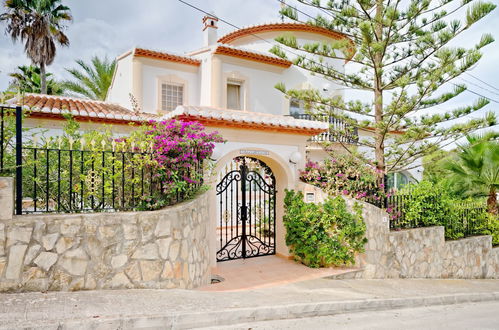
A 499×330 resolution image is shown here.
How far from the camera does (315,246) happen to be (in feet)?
26.5

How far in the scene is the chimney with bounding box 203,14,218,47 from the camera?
17.3 meters

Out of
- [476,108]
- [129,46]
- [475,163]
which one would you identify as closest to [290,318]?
[476,108]

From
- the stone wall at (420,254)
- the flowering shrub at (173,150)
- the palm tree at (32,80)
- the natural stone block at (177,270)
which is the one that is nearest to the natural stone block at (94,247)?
the flowering shrub at (173,150)

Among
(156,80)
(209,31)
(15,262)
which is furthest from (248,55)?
(15,262)

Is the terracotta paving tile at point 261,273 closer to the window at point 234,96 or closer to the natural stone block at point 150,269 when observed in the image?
the natural stone block at point 150,269

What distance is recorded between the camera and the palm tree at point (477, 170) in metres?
11.3

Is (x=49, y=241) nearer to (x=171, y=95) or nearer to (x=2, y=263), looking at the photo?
(x=2, y=263)

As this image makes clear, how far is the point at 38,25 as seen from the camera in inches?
762

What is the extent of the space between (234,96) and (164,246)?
12.4 m

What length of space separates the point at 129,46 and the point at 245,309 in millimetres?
13955

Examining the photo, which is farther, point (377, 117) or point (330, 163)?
point (377, 117)

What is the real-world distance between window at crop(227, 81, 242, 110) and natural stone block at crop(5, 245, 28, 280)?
42.4ft

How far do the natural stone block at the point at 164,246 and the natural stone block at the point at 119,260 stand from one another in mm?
533

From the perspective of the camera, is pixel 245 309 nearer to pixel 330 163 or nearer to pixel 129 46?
pixel 330 163
